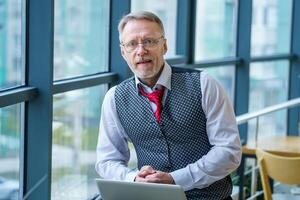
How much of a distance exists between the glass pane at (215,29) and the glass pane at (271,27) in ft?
0.97

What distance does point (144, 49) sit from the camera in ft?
7.36

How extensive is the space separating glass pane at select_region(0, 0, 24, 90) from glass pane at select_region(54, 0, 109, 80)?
11.3 inches

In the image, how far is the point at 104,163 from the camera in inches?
94.5

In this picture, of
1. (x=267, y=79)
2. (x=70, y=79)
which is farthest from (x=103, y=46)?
(x=267, y=79)

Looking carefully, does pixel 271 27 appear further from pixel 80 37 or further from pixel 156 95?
pixel 156 95

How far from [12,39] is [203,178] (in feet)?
4.49

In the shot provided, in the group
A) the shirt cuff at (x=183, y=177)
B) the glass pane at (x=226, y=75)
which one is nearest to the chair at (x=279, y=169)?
the shirt cuff at (x=183, y=177)

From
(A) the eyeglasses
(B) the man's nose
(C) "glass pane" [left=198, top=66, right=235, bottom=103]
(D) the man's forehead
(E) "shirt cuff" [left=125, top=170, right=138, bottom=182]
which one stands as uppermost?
(D) the man's forehead

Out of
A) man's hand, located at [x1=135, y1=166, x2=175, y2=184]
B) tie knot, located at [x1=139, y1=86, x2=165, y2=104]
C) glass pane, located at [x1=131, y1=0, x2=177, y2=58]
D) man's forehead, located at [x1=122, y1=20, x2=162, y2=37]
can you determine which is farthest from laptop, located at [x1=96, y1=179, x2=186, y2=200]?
glass pane, located at [x1=131, y1=0, x2=177, y2=58]

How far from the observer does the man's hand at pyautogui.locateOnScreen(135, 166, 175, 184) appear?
86.5 inches

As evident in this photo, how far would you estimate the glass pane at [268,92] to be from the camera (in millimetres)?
6414

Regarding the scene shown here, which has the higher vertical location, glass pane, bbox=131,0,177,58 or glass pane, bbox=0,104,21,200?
glass pane, bbox=131,0,177,58

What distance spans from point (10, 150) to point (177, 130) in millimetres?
1160

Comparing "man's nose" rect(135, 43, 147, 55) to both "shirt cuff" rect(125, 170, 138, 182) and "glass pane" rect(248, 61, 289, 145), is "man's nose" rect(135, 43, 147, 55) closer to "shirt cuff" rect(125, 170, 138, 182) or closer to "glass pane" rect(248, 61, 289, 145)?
"shirt cuff" rect(125, 170, 138, 182)
